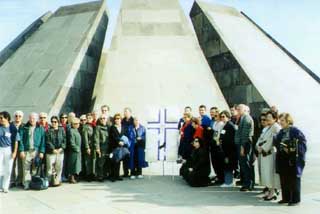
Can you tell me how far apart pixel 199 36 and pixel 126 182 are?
8.77 m

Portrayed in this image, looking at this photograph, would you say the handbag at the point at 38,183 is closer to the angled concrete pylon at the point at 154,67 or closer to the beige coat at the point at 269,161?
the beige coat at the point at 269,161

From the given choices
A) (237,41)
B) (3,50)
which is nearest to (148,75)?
(237,41)

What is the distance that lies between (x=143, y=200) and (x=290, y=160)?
2303 millimetres

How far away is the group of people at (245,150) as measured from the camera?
548cm

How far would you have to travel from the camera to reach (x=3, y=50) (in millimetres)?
16656

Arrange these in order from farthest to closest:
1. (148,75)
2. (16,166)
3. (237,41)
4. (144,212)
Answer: (237,41)
(148,75)
(16,166)
(144,212)

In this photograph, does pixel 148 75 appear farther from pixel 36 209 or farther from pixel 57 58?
pixel 36 209

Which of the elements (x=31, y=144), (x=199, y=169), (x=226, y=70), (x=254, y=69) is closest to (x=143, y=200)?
(x=199, y=169)

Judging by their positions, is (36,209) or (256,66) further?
(256,66)

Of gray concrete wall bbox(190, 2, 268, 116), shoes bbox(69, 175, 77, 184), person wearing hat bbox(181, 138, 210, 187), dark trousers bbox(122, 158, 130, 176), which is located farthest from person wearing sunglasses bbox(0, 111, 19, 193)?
gray concrete wall bbox(190, 2, 268, 116)

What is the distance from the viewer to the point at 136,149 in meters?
7.93

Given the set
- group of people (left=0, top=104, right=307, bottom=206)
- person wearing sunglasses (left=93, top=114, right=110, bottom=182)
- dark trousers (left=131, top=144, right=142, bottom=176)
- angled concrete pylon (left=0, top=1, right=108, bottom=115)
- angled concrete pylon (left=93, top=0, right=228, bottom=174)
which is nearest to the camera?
group of people (left=0, top=104, right=307, bottom=206)

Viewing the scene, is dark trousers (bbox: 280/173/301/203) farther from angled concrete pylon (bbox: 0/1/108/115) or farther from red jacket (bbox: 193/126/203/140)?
angled concrete pylon (bbox: 0/1/108/115)

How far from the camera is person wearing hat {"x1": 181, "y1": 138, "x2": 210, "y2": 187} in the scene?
689cm
